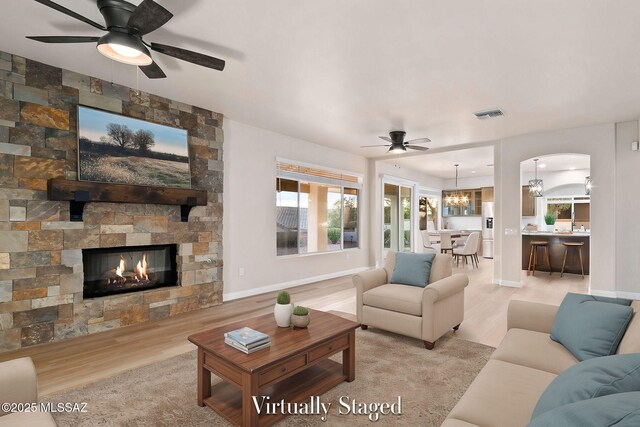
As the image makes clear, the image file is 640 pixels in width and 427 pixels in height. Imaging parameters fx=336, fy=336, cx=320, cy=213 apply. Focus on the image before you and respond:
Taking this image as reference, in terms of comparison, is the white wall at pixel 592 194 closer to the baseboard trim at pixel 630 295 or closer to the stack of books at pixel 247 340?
the baseboard trim at pixel 630 295

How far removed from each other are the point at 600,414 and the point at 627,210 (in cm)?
611

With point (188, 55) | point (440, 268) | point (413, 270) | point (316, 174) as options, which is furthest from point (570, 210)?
point (188, 55)

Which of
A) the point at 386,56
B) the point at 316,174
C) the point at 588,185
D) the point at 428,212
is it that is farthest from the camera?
the point at 428,212

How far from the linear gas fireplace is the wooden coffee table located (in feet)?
7.42

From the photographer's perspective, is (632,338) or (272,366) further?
(272,366)

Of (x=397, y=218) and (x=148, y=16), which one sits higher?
(x=148, y=16)

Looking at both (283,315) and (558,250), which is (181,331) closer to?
(283,315)

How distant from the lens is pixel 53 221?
346cm

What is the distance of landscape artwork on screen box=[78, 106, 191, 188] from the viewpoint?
3.65 meters

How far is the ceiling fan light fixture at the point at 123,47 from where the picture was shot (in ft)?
7.54

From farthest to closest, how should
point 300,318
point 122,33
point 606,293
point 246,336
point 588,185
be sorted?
1. point 588,185
2. point 606,293
3. point 300,318
4. point 122,33
5. point 246,336

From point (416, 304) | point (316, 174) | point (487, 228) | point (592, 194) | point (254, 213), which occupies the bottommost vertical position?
point (416, 304)

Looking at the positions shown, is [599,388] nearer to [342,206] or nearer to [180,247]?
[180,247]

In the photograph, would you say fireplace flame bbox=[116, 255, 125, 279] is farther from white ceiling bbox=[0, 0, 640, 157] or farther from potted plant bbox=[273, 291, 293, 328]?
potted plant bbox=[273, 291, 293, 328]
